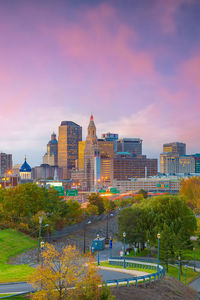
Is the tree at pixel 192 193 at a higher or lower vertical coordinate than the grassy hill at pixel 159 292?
higher

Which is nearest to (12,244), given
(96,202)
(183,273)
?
(183,273)

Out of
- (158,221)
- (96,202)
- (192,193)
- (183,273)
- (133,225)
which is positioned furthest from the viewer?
(192,193)

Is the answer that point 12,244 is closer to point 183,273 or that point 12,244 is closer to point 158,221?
point 158,221

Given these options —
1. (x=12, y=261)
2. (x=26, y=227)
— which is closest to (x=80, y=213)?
(x=26, y=227)

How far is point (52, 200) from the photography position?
105m

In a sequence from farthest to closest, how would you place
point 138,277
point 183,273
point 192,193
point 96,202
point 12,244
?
1. point 192,193
2. point 96,202
3. point 12,244
4. point 183,273
5. point 138,277

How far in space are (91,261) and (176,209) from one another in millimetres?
46466

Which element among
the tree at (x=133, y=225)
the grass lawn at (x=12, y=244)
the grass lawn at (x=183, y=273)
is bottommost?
the grass lawn at (x=183, y=273)

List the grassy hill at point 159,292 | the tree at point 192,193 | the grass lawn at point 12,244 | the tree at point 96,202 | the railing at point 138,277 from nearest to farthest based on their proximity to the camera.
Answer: the grassy hill at point 159,292 → the railing at point 138,277 → the grass lawn at point 12,244 → the tree at point 96,202 → the tree at point 192,193

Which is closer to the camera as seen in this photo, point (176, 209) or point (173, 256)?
point (173, 256)

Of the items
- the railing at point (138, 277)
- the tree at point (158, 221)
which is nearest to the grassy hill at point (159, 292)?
the railing at point (138, 277)

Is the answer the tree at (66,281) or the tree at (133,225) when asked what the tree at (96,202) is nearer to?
the tree at (133,225)

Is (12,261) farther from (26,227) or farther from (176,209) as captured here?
(176,209)

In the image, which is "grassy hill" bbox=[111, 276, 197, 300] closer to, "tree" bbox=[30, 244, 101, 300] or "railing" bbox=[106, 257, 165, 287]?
"railing" bbox=[106, 257, 165, 287]
